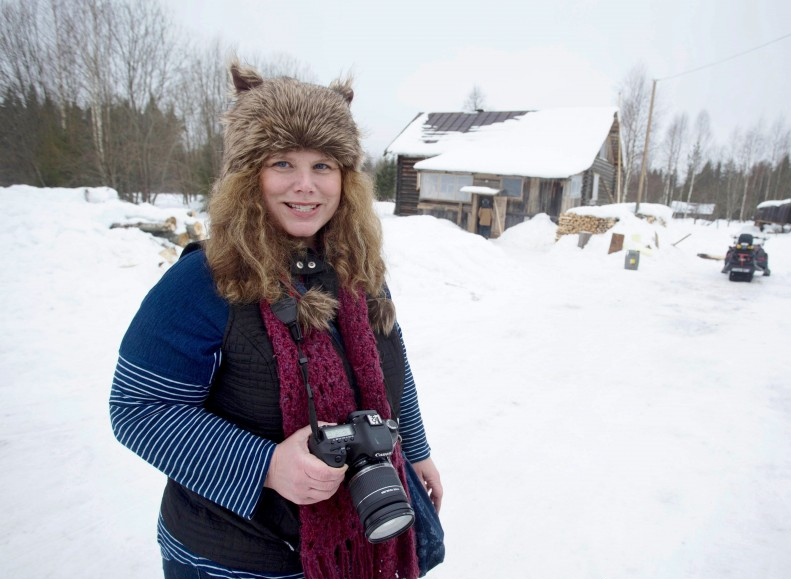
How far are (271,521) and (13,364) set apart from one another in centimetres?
447

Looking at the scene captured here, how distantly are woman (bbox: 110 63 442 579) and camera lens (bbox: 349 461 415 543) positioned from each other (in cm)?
7

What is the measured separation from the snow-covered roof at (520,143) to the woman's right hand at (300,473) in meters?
16.9

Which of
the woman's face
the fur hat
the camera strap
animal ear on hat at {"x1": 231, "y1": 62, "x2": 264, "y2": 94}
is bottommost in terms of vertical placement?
the camera strap

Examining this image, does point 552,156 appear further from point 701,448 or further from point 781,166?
point 781,166

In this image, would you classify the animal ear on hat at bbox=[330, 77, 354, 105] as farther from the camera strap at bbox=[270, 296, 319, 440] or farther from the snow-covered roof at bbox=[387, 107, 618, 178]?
the snow-covered roof at bbox=[387, 107, 618, 178]

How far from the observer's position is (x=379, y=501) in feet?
3.76

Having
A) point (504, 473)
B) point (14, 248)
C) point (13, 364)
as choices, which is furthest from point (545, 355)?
point (14, 248)

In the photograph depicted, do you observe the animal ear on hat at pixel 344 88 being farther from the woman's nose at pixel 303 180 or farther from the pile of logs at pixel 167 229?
the pile of logs at pixel 167 229

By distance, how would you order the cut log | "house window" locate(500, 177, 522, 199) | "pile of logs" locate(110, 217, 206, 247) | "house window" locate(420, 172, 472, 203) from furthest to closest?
"house window" locate(420, 172, 472, 203)
"house window" locate(500, 177, 522, 199)
the cut log
"pile of logs" locate(110, 217, 206, 247)

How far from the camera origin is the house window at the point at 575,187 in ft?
64.3

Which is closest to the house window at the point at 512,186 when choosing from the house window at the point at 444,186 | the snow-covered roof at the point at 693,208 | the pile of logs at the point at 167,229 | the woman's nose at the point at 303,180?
the house window at the point at 444,186

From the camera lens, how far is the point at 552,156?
60.4 feet

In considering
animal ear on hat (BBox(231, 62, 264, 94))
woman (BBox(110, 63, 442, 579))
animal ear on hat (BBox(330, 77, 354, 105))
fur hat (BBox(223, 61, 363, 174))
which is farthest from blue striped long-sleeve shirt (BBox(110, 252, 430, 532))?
animal ear on hat (BBox(330, 77, 354, 105))

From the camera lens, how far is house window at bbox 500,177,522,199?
18.3 m
